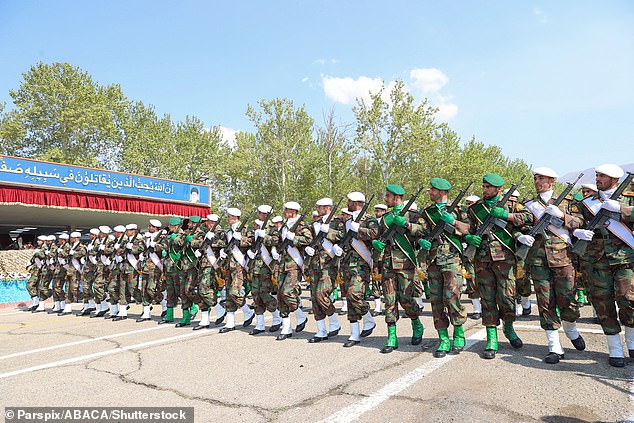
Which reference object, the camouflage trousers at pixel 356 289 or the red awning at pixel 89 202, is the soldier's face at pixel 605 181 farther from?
the red awning at pixel 89 202

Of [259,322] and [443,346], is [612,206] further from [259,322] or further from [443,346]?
[259,322]

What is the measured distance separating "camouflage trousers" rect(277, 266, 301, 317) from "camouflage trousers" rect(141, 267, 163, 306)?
376 cm

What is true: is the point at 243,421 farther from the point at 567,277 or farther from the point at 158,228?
the point at 158,228

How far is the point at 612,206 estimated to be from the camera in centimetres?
450

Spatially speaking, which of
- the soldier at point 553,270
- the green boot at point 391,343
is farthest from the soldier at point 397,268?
the soldier at point 553,270

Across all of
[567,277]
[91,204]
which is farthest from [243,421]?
[91,204]

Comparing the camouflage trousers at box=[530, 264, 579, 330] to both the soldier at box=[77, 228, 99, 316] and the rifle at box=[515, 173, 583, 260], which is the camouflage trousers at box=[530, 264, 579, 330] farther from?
the soldier at box=[77, 228, 99, 316]

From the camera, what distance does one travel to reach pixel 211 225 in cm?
884

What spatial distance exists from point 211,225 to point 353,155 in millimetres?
22187

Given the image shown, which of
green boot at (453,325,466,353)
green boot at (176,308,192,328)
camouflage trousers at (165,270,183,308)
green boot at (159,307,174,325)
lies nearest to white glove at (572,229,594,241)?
green boot at (453,325,466,353)

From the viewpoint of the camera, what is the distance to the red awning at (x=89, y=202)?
687 inches

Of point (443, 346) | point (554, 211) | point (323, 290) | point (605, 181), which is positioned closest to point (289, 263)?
point (323, 290)

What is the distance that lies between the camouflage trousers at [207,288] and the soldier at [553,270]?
17.7 feet

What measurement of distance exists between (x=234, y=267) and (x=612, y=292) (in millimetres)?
5717
